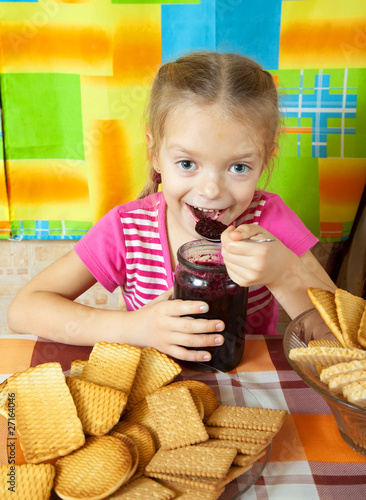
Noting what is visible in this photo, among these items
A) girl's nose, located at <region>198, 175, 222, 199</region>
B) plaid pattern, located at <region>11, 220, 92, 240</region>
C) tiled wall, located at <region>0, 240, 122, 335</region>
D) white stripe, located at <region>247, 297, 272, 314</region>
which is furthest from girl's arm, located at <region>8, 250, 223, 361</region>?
tiled wall, located at <region>0, 240, 122, 335</region>

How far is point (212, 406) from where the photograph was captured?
29.3 inches

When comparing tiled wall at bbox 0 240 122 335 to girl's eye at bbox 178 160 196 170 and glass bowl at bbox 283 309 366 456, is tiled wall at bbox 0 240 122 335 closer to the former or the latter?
girl's eye at bbox 178 160 196 170

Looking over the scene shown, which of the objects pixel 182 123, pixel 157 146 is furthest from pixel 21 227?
pixel 182 123

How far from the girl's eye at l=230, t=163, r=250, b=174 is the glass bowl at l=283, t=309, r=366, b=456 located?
0.33 metres

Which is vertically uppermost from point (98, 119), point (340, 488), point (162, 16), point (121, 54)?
point (162, 16)

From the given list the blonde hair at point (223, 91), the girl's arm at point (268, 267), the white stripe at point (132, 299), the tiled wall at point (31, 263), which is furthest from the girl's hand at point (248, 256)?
the tiled wall at point (31, 263)

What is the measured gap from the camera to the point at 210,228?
1.00 m

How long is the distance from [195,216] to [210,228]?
87 mm

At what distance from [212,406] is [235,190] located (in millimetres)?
457

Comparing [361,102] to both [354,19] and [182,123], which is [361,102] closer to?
[354,19]

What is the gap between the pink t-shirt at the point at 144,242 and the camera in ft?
4.11

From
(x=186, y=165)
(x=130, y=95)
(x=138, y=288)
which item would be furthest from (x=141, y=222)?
(x=130, y=95)

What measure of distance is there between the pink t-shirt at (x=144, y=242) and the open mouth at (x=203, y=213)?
0.65ft

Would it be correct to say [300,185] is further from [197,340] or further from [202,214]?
[197,340]
